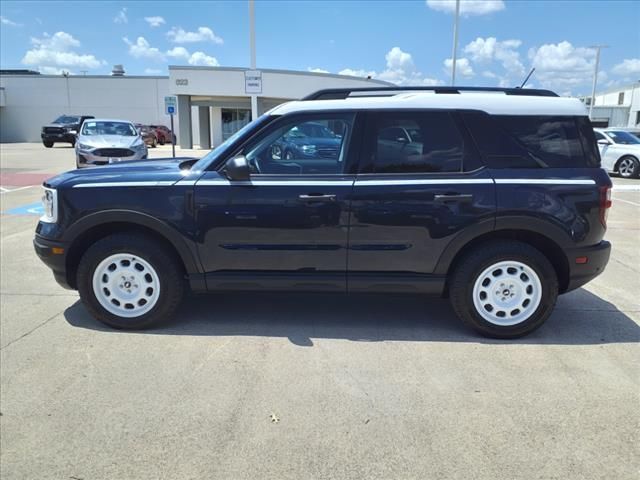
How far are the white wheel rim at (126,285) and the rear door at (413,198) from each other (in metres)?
1.63

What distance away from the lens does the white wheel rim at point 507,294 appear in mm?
3871

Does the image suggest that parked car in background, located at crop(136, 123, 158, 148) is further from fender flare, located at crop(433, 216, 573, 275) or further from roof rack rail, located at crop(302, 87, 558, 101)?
fender flare, located at crop(433, 216, 573, 275)

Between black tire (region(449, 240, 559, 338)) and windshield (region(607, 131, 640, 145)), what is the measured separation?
16.0 m

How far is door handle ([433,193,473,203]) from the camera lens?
3.71 meters

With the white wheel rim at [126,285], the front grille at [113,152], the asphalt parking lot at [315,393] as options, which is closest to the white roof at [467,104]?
the white wheel rim at [126,285]

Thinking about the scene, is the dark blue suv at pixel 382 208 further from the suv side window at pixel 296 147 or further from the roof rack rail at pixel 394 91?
the roof rack rail at pixel 394 91

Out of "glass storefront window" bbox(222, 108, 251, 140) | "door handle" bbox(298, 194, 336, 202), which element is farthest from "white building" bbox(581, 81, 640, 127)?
"door handle" bbox(298, 194, 336, 202)

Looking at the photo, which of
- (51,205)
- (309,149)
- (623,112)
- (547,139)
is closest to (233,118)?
(51,205)

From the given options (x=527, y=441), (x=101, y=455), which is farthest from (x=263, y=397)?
(x=527, y=441)

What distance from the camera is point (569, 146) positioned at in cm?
379

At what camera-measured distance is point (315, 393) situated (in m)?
3.12

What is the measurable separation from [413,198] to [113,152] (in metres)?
12.2

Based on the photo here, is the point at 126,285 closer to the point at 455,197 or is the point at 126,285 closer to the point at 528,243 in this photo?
the point at 455,197

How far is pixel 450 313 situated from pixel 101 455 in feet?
10.2
